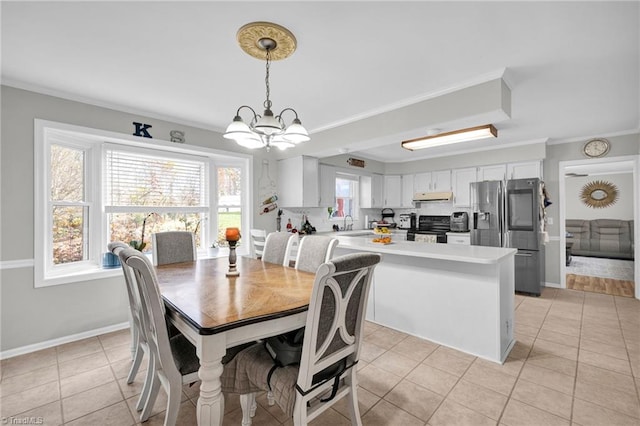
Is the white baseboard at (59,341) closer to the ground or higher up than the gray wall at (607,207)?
closer to the ground

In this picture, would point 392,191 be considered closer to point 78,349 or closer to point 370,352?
point 370,352

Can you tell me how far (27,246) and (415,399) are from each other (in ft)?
11.4

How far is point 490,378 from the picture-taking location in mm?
2182

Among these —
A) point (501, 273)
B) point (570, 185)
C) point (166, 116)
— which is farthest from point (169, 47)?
point (570, 185)

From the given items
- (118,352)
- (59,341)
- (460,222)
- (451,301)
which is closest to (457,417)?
(451,301)

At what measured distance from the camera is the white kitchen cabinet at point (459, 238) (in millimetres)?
5129

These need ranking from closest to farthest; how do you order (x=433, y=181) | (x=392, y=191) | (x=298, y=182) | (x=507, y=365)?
(x=507, y=365)
(x=298, y=182)
(x=433, y=181)
(x=392, y=191)

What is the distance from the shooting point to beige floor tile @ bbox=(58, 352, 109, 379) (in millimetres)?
2299

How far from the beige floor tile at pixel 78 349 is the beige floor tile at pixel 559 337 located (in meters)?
4.27

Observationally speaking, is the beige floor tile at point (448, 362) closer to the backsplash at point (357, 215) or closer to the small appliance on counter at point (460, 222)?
the backsplash at point (357, 215)

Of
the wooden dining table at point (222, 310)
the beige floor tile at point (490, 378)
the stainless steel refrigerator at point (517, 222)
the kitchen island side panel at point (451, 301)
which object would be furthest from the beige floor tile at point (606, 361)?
the wooden dining table at point (222, 310)

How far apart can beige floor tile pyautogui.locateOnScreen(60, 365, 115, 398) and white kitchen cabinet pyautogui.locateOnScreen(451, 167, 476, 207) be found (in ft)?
18.2

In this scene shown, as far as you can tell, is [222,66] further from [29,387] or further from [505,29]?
[29,387]

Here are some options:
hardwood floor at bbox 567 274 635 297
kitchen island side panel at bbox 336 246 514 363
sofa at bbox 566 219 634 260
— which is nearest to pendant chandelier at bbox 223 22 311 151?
kitchen island side panel at bbox 336 246 514 363
